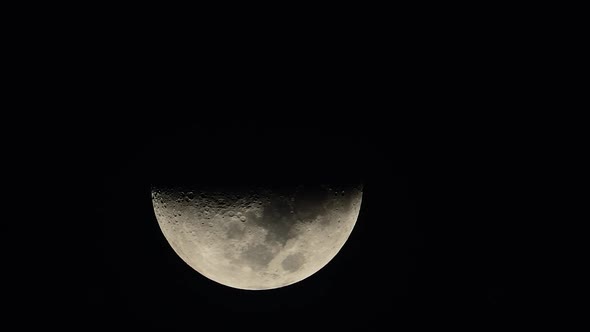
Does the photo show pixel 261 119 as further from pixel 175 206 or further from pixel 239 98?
pixel 175 206

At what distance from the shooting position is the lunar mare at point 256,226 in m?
1.70

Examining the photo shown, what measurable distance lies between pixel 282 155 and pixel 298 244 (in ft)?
1.48

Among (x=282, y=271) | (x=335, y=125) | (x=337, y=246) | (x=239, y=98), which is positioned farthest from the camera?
(x=337, y=246)

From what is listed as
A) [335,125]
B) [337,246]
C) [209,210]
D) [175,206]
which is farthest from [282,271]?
[335,125]

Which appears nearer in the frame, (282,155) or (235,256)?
(282,155)

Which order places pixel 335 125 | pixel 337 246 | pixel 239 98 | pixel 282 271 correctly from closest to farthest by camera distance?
pixel 239 98, pixel 335 125, pixel 282 271, pixel 337 246

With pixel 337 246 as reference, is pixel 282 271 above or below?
below

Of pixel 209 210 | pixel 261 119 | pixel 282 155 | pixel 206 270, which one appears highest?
pixel 261 119

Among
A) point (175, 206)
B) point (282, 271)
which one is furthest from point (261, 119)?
point (282, 271)

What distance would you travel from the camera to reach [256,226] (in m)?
1.72

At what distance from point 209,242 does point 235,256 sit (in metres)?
0.14

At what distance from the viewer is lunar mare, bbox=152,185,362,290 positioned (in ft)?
5.56

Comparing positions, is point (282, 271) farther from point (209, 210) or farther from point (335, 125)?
point (335, 125)

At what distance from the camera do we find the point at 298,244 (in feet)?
5.91
